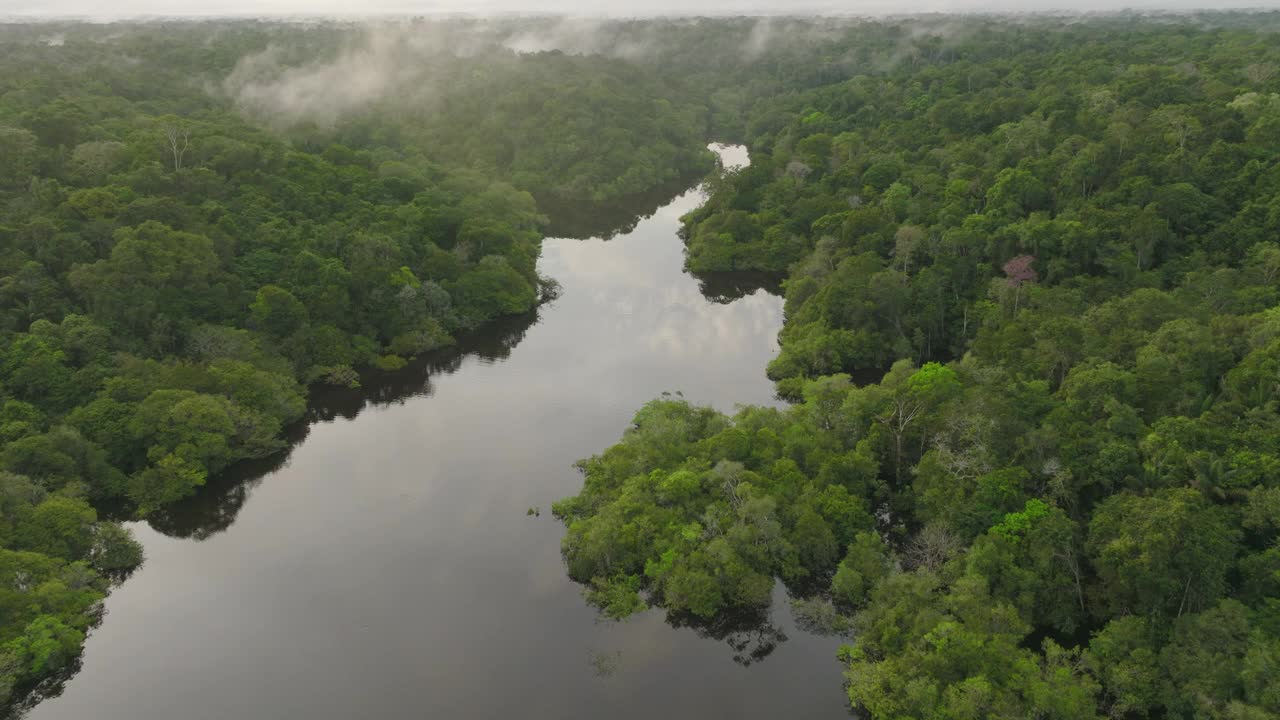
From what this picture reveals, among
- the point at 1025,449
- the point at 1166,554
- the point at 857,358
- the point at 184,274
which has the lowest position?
the point at 857,358

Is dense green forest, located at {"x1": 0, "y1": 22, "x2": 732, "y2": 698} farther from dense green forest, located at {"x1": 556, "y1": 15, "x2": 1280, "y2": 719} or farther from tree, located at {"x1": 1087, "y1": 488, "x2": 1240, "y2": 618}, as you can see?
tree, located at {"x1": 1087, "y1": 488, "x2": 1240, "y2": 618}

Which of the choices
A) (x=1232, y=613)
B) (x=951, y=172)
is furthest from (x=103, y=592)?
(x=951, y=172)

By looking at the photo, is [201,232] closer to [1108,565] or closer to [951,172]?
[1108,565]

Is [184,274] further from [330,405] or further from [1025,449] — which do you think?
[1025,449]

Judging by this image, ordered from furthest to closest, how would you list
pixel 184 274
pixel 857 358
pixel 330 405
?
pixel 857 358 < pixel 330 405 < pixel 184 274

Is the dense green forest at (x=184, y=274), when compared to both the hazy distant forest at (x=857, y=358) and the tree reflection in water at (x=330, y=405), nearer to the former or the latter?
the hazy distant forest at (x=857, y=358)

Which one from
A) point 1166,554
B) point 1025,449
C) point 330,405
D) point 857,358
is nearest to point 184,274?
point 330,405
